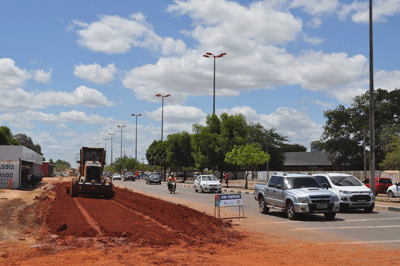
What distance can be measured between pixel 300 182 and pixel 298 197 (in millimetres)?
1485

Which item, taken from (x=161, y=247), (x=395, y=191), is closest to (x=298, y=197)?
(x=161, y=247)

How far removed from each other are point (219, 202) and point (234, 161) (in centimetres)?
2833

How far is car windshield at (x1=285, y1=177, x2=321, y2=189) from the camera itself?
57.4ft

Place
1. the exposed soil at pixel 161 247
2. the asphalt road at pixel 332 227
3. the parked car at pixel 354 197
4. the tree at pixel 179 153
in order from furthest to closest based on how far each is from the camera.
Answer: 1. the tree at pixel 179 153
2. the parked car at pixel 354 197
3. the asphalt road at pixel 332 227
4. the exposed soil at pixel 161 247

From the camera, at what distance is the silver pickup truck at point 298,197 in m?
16.2

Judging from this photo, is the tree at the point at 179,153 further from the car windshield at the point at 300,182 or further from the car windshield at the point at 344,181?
the car windshield at the point at 300,182

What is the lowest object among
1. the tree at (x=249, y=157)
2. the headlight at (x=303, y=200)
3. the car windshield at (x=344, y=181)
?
the headlight at (x=303, y=200)

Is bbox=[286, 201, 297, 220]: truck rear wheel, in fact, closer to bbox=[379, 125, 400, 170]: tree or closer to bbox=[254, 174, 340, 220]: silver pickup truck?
bbox=[254, 174, 340, 220]: silver pickup truck

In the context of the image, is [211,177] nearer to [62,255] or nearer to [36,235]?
[36,235]

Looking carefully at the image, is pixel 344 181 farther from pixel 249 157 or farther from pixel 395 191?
pixel 249 157

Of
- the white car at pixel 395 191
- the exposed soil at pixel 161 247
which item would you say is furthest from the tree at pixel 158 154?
the exposed soil at pixel 161 247

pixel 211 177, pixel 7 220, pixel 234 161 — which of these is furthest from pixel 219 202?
pixel 234 161

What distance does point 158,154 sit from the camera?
292 ft

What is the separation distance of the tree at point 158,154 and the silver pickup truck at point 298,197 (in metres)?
60.1
